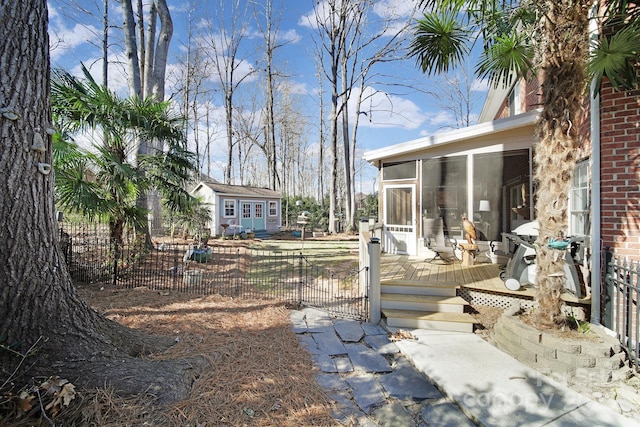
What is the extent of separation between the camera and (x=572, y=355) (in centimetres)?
304

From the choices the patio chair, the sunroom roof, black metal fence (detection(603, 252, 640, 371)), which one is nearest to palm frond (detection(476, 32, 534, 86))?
the sunroom roof

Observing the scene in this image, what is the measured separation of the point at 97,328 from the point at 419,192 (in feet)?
23.5

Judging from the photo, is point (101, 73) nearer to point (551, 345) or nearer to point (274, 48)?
point (274, 48)

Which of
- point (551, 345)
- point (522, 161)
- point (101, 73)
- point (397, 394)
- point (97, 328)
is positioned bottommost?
point (397, 394)

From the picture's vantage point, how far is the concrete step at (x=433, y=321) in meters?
4.21

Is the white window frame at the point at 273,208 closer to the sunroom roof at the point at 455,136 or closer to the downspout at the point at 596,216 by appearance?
the sunroom roof at the point at 455,136

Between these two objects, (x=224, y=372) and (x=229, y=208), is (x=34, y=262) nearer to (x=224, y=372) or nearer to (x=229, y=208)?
(x=224, y=372)

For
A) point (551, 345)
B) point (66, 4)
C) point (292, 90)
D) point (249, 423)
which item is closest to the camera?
point (249, 423)

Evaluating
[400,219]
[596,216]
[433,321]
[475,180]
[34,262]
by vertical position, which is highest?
[475,180]

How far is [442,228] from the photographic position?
7.69m

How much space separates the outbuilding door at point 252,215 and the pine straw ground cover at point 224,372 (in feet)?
43.7

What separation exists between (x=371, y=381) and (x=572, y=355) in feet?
6.84

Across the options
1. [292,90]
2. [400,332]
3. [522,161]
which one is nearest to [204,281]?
[400,332]

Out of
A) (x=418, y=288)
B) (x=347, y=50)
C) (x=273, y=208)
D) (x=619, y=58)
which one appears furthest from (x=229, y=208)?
(x=619, y=58)
